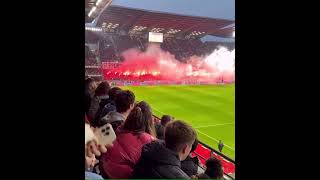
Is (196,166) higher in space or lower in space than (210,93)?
lower

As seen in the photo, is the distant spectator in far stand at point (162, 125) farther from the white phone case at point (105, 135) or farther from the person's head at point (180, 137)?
the white phone case at point (105, 135)

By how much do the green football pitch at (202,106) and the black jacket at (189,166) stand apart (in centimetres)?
19

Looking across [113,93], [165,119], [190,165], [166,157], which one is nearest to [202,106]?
[165,119]

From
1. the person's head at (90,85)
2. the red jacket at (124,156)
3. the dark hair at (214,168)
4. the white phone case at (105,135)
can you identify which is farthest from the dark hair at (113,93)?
the dark hair at (214,168)

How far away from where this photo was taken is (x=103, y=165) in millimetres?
3098

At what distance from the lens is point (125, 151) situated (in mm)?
3068

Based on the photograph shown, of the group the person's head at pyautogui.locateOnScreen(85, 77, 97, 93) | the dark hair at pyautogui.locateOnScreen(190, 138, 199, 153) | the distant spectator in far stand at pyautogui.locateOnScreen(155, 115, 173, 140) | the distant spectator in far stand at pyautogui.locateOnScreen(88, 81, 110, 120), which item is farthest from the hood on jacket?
the person's head at pyautogui.locateOnScreen(85, 77, 97, 93)

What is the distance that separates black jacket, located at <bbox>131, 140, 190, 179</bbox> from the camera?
296 centimetres

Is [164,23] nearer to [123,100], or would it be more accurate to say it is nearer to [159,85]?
[159,85]

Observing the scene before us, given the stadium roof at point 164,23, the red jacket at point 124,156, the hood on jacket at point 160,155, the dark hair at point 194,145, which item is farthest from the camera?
the stadium roof at point 164,23

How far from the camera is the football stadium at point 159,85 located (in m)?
3.09
